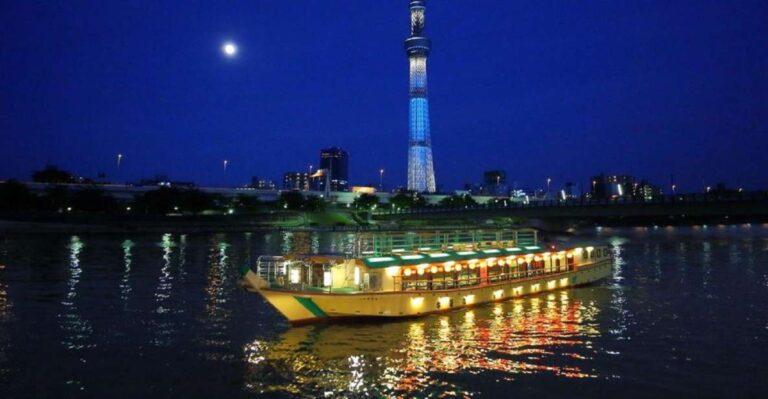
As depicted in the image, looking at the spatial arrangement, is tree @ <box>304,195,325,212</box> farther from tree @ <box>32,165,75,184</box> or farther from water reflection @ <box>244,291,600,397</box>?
water reflection @ <box>244,291,600,397</box>

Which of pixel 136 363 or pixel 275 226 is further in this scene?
pixel 275 226

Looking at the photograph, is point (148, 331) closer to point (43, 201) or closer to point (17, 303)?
point (17, 303)

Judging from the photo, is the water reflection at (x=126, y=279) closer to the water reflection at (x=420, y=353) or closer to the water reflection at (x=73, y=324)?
the water reflection at (x=73, y=324)

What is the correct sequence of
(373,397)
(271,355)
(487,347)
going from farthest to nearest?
(487,347) < (271,355) < (373,397)

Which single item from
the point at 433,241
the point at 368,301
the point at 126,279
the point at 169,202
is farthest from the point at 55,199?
the point at 368,301

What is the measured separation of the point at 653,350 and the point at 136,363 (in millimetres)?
16497

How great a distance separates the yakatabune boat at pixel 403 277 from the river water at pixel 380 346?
732mm

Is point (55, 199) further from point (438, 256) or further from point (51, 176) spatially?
point (438, 256)

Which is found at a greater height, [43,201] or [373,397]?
[43,201]

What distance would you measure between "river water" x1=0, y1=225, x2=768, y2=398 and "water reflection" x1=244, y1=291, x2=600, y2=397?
0.21 feet

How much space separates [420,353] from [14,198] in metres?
118

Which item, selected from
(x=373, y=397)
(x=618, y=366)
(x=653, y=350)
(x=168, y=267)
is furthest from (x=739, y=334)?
(x=168, y=267)

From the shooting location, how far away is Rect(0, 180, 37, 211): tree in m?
114

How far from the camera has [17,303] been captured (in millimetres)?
28875
